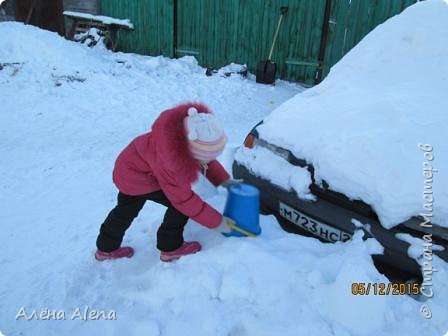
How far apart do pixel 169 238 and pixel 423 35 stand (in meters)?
2.48

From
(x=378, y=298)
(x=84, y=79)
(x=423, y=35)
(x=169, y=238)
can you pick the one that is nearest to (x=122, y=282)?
(x=169, y=238)

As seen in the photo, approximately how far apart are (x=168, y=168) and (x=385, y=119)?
1.33 m

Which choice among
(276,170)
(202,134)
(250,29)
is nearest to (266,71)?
(250,29)

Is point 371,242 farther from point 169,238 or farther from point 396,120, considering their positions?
point 169,238

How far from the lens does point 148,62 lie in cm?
873

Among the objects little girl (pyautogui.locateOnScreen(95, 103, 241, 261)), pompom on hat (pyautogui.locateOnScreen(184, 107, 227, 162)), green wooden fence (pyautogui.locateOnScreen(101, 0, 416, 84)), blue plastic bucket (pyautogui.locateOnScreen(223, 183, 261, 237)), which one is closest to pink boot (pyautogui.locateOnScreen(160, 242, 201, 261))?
little girl (pyautogui.locateOnScreen(95, 103, 241, 261))

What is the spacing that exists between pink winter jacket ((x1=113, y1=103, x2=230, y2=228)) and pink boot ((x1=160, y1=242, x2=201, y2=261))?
0.34m

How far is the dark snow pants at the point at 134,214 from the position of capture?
100 inches

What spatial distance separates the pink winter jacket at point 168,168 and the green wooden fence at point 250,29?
675cm
